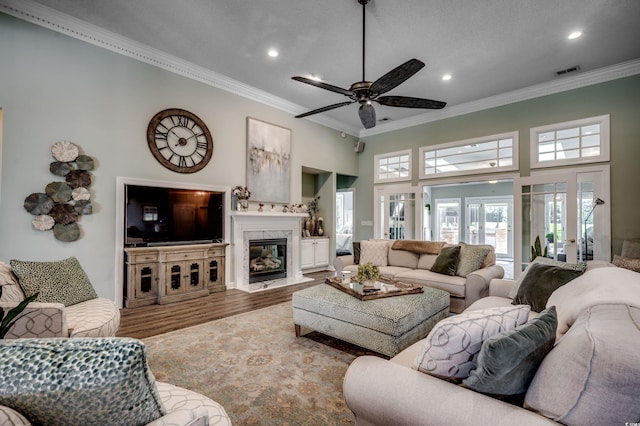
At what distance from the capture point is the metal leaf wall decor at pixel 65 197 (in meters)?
3.35

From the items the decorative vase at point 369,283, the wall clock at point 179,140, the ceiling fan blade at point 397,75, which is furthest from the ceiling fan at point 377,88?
the wall clock at point 179,140

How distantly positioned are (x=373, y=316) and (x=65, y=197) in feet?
12.0

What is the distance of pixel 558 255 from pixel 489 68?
3153 mm

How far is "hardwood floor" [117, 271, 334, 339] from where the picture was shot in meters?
3.17

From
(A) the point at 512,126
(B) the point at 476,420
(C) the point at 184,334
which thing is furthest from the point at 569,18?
(C) the point at 184,334

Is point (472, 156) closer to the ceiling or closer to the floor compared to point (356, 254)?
closer to the ceiling

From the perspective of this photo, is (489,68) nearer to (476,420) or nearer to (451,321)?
(451,321)

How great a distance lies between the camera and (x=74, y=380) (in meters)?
0.66

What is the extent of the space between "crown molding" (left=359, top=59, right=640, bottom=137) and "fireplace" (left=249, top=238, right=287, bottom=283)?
12.2 feet

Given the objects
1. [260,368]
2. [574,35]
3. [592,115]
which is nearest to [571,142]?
[592,115]

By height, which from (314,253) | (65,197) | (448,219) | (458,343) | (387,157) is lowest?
(314,253)

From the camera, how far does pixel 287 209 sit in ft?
19.4

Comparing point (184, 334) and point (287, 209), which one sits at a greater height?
point (287, 209)

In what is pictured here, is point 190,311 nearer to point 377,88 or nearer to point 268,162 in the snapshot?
point 268,162
